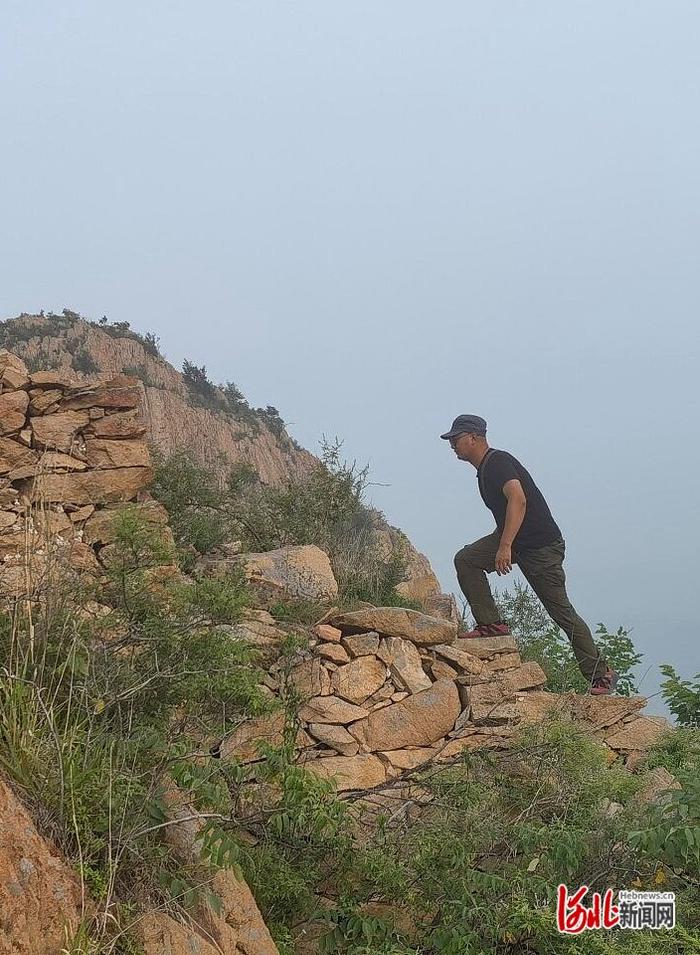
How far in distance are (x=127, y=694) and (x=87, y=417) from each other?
10.7ft

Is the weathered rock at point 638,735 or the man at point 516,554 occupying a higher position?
the man at point 516,554

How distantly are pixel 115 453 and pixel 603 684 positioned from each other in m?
4.27

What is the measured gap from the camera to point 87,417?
661 cm

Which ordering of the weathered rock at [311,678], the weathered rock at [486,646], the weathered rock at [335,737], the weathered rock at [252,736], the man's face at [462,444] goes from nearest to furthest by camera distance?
the weathered rock at [252,736]
the weathered rock at [335,737]
the weathered rock at [311,678]
the weathered rock at [486,646]
the man's face at [462,444]

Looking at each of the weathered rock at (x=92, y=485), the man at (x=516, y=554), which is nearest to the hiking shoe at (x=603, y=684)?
the man at (x=516, y=554)

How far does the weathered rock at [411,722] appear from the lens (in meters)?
5.75

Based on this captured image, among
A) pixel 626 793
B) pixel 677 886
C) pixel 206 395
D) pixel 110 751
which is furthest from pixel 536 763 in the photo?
pixel 206 395

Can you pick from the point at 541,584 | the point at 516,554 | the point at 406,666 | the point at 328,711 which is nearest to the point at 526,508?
the point at 516,554

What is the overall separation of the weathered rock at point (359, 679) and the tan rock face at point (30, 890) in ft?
9.06

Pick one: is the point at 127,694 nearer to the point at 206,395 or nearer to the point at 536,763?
the point at 536,763

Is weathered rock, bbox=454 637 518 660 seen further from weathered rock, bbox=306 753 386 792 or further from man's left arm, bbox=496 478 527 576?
weathered rock, bbox=306 753 386 792

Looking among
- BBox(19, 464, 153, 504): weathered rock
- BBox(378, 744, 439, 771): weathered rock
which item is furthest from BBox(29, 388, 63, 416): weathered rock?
BBox(378, 744, 439, 771): weathered rock

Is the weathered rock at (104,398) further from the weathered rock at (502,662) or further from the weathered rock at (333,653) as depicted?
the weathered rock at (502,662)

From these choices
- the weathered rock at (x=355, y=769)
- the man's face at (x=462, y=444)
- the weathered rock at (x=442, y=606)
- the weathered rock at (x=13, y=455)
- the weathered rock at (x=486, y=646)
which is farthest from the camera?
the weathered rock at (x=442, y=606)
